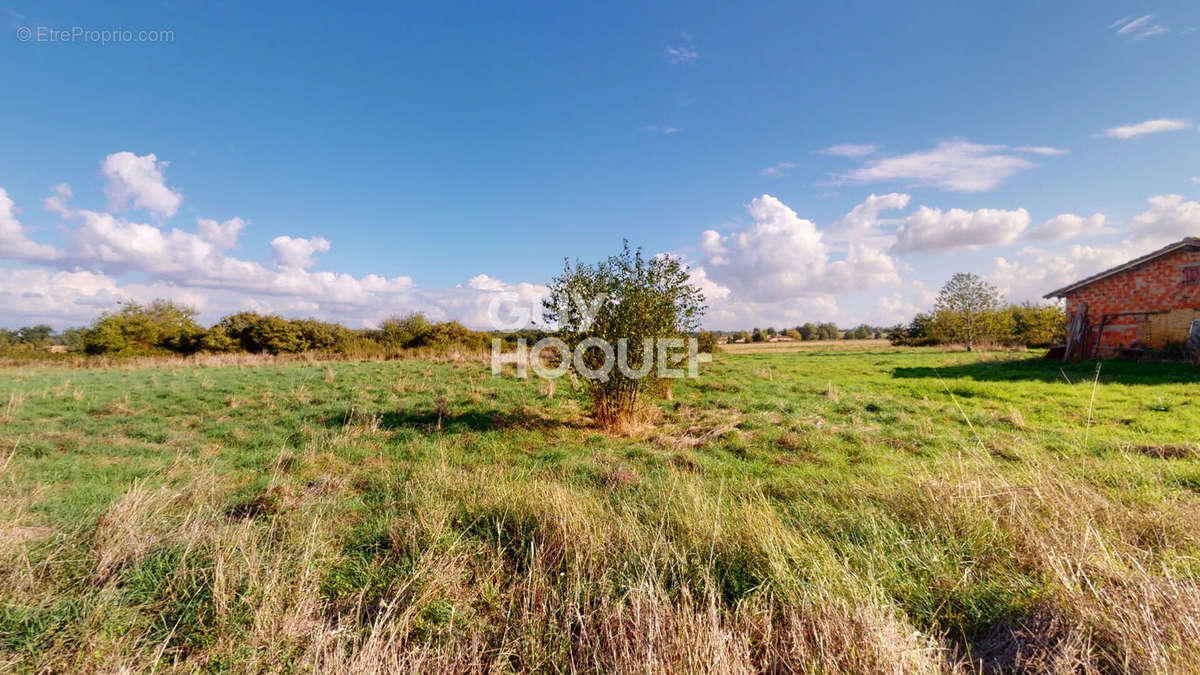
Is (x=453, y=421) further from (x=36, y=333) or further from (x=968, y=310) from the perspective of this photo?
(x=36, y=333)

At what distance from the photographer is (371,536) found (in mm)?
3863

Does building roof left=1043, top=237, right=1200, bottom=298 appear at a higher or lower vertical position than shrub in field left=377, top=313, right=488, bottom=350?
higher

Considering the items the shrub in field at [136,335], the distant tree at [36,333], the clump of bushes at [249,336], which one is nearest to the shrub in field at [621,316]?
the clump of bushes at [249,336]

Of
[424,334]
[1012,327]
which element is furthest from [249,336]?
[1012,327]

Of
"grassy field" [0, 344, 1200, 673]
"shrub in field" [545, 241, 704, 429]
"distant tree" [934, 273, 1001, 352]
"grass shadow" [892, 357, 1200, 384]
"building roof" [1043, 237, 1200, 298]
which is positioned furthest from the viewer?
"distant tree" [934, 273, 1001, 352]

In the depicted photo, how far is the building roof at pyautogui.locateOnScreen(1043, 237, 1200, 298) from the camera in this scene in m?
17.1

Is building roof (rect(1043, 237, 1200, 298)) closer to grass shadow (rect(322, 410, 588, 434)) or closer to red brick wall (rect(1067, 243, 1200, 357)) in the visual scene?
red brick wall (rect(1067, 243, 1200, 357))

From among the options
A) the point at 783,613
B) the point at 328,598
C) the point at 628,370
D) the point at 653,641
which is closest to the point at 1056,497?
the point at 783,613

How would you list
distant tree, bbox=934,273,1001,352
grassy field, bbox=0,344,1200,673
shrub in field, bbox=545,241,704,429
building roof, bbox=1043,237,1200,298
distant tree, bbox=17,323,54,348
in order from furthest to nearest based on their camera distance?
distant tree, bbox=17,323,54,348
distant tree, bbox=934,273,1001,352
building roof, bbox=1043,237,1200,298
shrub in field, bbox=545,241,704,429
grassy field, bbox=0,344,1200,673

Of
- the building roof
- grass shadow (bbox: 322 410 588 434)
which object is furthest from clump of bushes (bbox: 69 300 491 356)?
the building roof

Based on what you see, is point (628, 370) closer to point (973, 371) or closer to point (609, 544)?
point (609, 544)

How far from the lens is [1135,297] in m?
18.3

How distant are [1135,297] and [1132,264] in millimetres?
1455

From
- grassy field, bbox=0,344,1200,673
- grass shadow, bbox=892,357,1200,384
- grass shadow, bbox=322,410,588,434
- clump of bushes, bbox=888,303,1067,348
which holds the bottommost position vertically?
grass shadow, bbox=322,410,588,434
